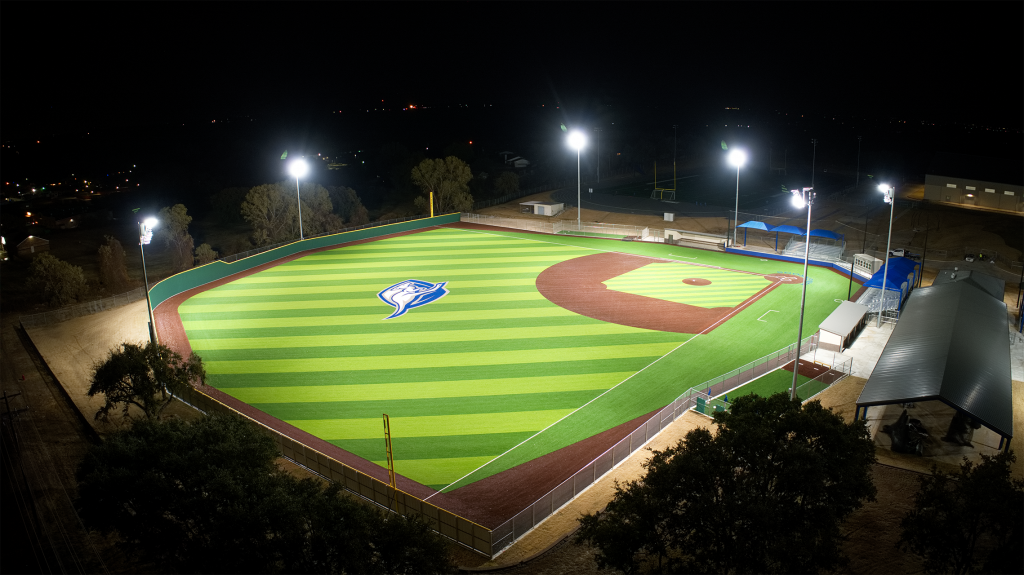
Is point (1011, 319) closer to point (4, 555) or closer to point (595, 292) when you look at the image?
point (595, 292)

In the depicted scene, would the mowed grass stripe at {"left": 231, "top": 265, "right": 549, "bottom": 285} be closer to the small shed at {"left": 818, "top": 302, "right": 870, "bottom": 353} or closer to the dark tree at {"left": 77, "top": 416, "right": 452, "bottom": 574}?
the small shed at {"left": 818, "top": 302, "right": 870, "bottom": 353}

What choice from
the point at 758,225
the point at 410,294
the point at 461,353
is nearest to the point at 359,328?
the point at 410,294

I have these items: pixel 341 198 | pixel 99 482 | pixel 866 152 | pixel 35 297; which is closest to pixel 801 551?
pixel 99 482

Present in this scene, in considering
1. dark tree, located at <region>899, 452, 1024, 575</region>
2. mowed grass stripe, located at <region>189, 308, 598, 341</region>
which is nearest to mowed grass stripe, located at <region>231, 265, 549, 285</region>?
mowed grass stripe, located at <region>189, 308, 598, 341</region>

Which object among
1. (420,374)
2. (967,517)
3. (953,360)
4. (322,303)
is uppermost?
(967,517)

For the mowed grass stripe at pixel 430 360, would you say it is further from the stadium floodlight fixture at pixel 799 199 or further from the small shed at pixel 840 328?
the stadium floodlight fixture at pixel 799 199

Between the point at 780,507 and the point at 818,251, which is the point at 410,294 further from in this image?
the point at 780,507
